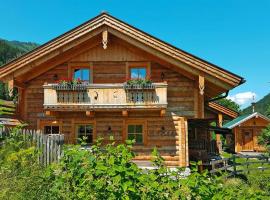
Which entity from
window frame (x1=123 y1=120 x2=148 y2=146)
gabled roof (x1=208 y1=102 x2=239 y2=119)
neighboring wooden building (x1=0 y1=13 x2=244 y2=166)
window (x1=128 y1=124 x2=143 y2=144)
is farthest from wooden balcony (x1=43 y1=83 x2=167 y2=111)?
gabled roof (x1=208 y1=102 x2=239 y2=119)

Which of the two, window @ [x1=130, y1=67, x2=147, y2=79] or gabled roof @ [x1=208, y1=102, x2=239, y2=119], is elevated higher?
window @ [x1=130, y1=67, x2=147, y2=79]

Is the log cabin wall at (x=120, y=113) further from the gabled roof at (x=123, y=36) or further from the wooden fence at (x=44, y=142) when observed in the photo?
the wooden fence at (x=44, y=142)

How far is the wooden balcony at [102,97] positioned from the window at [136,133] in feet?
4.86

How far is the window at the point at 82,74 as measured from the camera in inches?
620

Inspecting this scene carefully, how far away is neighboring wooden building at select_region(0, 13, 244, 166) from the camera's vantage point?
47.4ft

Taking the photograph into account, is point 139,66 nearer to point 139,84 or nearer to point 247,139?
point 139,84

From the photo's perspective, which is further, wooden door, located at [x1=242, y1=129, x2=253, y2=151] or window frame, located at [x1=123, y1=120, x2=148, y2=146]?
wooden door, located at [x1=242, y1=129, x2=253, y2=151]

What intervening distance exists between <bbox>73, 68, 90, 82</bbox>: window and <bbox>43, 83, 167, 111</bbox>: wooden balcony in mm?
1337

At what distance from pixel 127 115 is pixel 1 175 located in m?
8.95

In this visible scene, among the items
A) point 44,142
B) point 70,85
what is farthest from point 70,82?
point 44,142

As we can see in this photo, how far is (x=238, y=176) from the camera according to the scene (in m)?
15.3

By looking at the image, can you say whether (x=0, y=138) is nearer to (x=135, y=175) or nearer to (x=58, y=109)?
(x=58, y=109)

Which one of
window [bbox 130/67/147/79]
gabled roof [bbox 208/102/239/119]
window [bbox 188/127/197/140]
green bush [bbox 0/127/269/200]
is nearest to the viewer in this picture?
green bush [bbox 0/127/269/200]

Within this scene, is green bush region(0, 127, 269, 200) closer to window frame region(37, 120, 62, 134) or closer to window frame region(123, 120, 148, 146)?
window frame region(123, 120, 148, 146)
